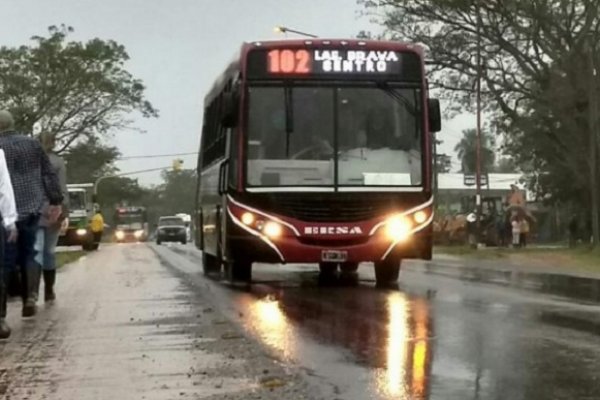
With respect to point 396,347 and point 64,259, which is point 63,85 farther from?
point 396,347

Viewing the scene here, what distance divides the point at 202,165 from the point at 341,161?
284 inches

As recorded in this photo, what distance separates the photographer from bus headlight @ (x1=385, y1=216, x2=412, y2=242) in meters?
16.1

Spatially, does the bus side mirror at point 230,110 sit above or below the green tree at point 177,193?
below

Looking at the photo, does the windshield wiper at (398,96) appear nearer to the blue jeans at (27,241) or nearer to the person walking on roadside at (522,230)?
the blue jeans at (27,241)

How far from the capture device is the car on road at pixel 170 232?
2784 inches

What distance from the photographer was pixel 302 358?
870 cm

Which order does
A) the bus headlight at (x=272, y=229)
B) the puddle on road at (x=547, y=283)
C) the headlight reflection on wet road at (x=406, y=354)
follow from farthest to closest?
the bus headlight at (x=272, y=229)
the puddle on road at (x=547, y=283)
the headlight reflection on wet road at (x=406, y=354)

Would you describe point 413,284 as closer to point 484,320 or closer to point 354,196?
point 354,196

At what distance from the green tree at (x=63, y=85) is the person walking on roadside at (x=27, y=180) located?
173 ft

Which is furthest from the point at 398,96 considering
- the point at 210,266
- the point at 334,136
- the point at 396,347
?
the point at 396,347

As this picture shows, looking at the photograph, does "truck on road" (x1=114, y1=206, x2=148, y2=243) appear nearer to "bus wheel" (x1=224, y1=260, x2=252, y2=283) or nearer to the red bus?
"bus wheel" (x1=224, y1=260, x2=252, y2=283)

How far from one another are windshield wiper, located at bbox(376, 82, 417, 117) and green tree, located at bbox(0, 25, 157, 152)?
48525mm

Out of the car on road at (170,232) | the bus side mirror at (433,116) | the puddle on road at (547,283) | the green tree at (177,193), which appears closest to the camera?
the puddle on road at (547,283)

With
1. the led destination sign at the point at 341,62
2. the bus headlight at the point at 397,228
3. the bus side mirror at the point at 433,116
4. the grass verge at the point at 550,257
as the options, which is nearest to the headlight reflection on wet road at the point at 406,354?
the bus headlight at the point at 397,228
